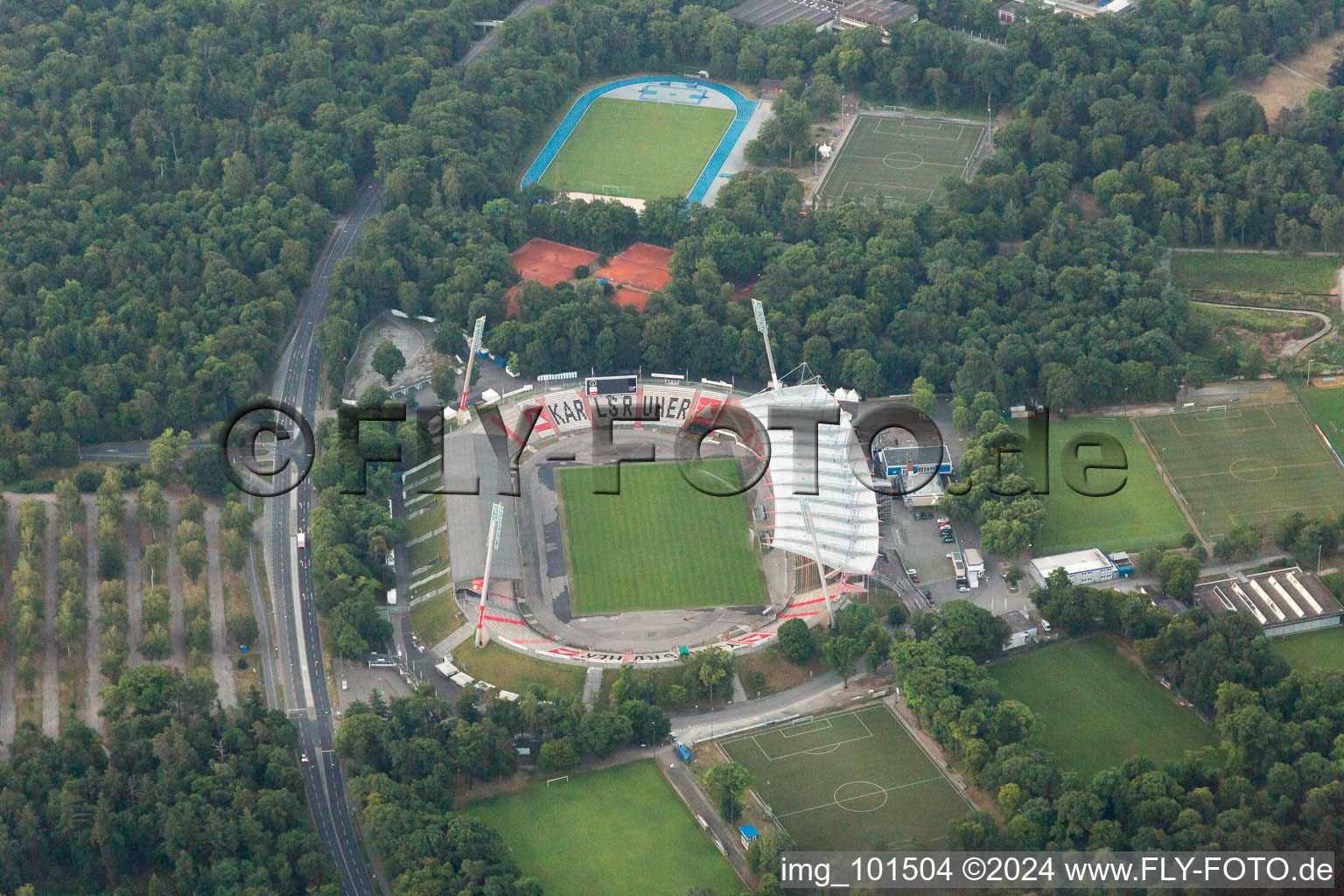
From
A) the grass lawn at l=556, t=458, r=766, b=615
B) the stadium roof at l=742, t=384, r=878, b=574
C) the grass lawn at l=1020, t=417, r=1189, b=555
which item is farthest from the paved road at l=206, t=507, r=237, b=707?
the grass lawn at l=1020, t=417, r=1189, b=555

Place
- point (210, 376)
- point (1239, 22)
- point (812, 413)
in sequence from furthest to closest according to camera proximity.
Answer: point (1239, 22) → point (210, 376) → point (812, 413)

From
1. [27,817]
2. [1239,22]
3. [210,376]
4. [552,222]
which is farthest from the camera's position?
[1239,22]

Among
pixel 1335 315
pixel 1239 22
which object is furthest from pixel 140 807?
pixel 1239 22

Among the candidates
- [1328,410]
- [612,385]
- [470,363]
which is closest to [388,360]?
[470,363]

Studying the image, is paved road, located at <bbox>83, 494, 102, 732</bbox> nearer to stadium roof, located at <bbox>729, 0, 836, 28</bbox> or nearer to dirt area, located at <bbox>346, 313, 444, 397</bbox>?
dirt area, located at <bbox>346, 313, 444, 397</bbox>

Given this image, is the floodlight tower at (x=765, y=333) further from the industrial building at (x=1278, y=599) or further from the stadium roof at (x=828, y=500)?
the industrial building at (x=1278, y=599)

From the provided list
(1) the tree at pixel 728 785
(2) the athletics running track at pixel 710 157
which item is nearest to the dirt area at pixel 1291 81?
(2) the athletics running track at pixel 710 157

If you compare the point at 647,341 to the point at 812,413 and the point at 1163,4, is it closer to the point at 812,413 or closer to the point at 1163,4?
the point at 812,413

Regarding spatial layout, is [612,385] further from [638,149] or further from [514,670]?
[638,149]
